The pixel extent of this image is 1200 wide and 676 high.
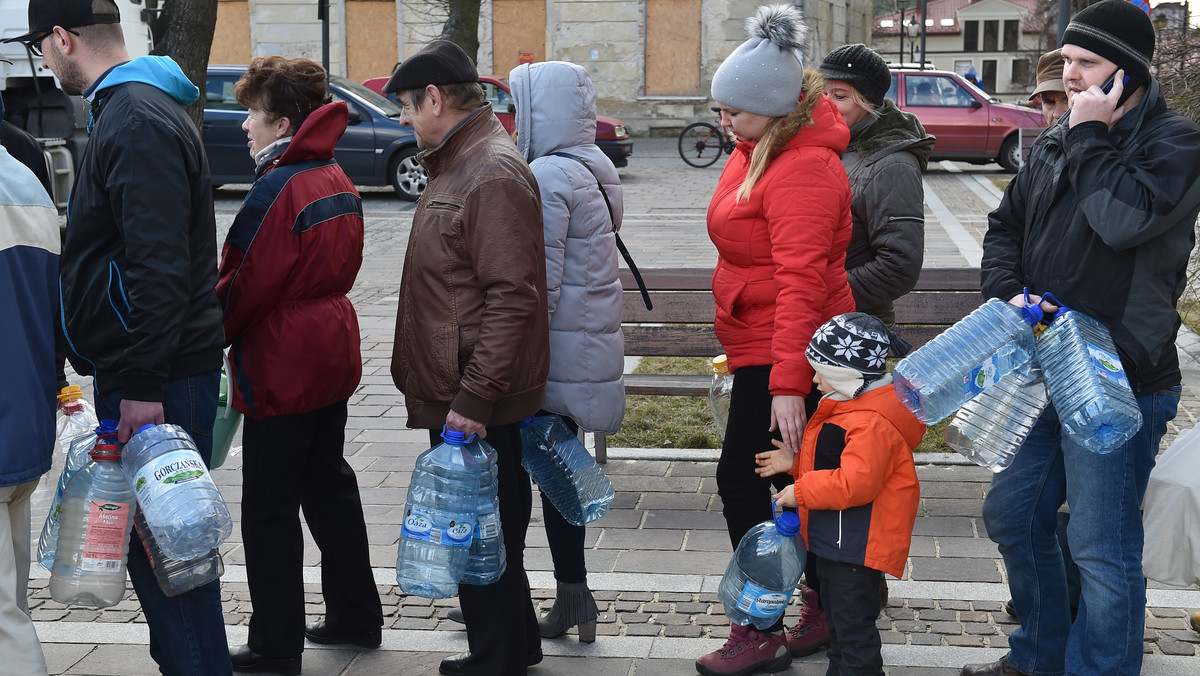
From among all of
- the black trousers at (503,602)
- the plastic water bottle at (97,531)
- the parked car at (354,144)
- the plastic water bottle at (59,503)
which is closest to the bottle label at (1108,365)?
the black trousers at (503,602)

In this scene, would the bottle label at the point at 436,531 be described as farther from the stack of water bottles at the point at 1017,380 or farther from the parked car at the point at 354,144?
the parked car at the point at 354,144

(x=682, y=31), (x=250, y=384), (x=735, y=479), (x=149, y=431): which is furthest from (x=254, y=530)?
(x=682, y=31)

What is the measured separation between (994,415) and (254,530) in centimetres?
218

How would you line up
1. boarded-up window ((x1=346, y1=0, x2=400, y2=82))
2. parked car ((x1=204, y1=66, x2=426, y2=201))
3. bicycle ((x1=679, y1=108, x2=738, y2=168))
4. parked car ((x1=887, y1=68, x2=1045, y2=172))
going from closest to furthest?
parked car ((x1=204, y1=66, x2=426, y2=201))
parked car ((x1=887, y1=68, x2=1045, y2=172))
bicycle ((x1=679, y1=108, x2=738, y2=168))
boarded-up window ((x1=346, y1=0, x2=400, y2=82))

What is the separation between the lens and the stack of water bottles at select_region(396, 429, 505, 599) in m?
3.20

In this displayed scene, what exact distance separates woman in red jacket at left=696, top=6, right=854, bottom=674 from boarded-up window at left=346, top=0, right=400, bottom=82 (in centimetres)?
2860

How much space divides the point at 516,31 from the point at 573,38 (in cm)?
162

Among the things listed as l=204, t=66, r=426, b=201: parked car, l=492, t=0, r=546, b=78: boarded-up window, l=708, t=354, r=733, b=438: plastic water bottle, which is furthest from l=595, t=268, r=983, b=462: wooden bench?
l=492, t=0, r=546, b=78: boarded-up window

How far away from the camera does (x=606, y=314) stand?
377cm

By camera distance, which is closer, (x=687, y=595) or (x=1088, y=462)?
(x=1088, y=462)

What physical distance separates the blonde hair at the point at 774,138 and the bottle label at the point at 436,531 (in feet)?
3.98

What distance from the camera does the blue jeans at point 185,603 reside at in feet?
10.4

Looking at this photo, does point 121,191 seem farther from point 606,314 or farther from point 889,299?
point 889,299

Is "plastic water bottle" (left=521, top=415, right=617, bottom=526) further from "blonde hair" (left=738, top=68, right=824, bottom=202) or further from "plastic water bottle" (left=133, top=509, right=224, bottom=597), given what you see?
"plastic water bottle" (left=133, top=509, right=224, bottom=597)
